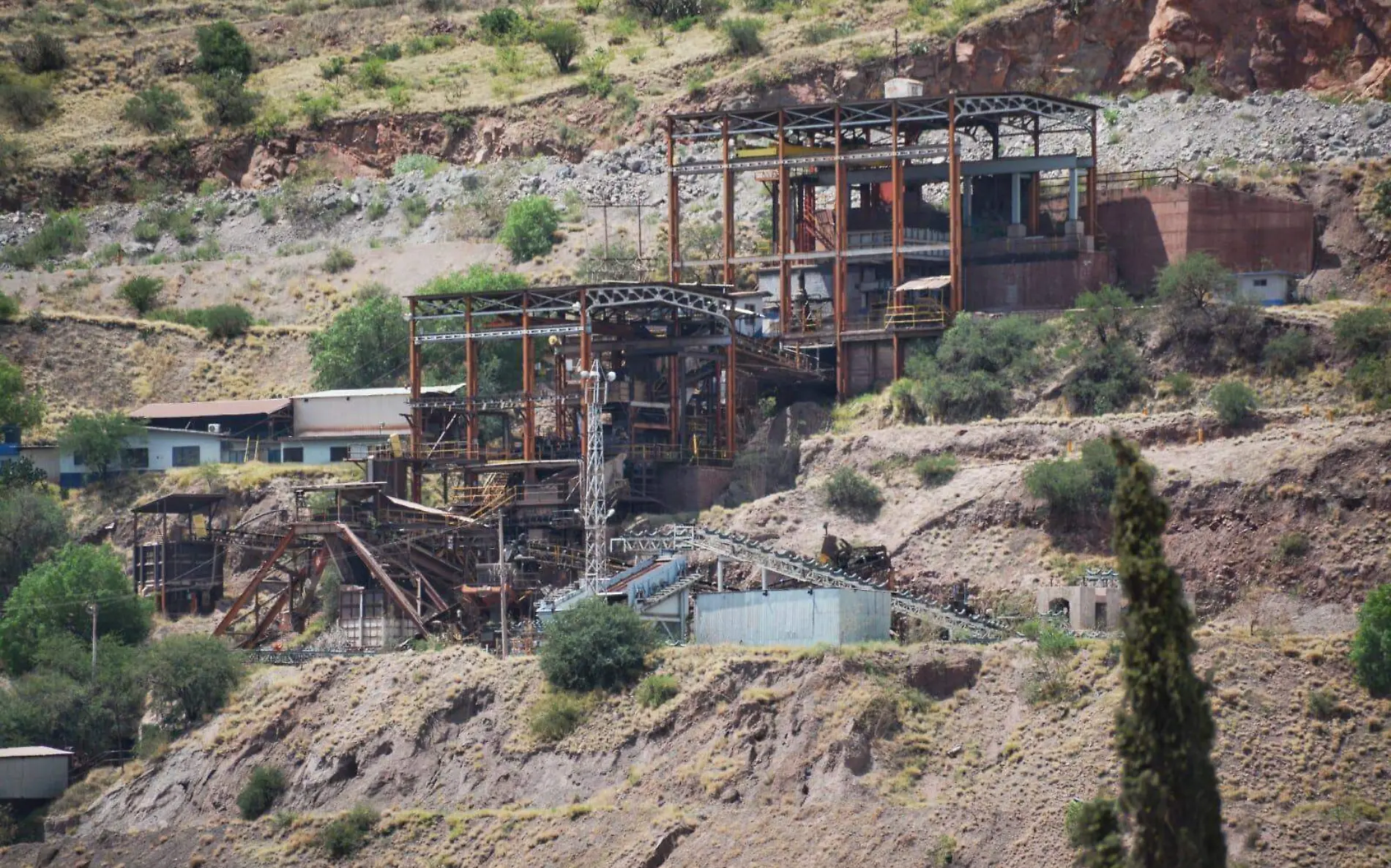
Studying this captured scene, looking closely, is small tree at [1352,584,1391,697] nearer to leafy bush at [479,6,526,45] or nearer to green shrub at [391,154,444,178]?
green shrub at [391,154,444,178]

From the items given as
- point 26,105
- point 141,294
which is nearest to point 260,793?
point 141,294

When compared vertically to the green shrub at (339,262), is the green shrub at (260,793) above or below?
below

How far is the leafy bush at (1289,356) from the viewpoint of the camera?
93.8 meters

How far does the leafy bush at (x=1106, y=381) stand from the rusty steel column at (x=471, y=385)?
20.2 metres

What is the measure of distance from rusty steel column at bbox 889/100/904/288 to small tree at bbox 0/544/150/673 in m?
29.3

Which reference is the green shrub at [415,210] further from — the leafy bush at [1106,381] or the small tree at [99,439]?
the leafy bush at [1106,381]

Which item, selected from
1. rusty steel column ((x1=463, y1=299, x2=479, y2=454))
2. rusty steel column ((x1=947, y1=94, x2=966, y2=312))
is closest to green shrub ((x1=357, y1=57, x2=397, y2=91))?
rusty steel column ((x1=463, y1=299, x2=479, y2=454))

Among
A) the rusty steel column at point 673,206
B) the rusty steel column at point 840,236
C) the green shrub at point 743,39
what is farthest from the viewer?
the green shrub at point 743,39

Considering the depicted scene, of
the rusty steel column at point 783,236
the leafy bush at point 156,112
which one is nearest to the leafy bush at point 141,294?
the leafy bush at point 156,112

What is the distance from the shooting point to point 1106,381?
95.6 m

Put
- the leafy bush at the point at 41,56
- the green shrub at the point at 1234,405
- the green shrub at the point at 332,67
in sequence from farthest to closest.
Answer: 1. the leafy bush at the point at 41,56
2. the green shrub at the point at 332,67
3. the green shrub at the point at 1234,405

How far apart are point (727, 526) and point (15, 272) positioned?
54825 mm

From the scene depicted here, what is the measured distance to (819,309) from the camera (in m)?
107

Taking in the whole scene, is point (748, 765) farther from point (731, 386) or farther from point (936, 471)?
point (731, 386)
